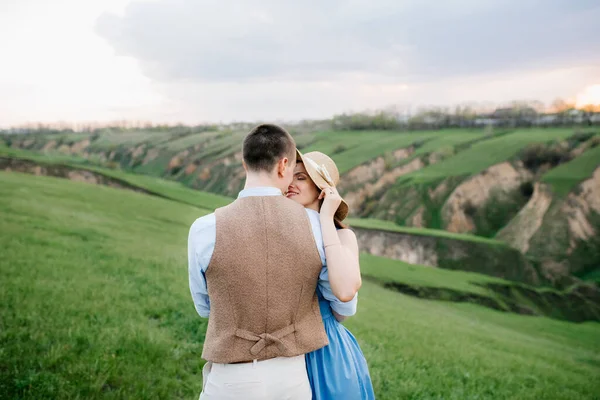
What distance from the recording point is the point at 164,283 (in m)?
12.6

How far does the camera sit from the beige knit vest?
3184mm

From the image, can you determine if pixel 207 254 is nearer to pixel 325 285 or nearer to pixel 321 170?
pixel 325 285

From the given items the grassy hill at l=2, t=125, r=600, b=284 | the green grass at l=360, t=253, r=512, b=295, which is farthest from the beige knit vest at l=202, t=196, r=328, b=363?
the grassy hill at l=2, t=125, r=600, b=284

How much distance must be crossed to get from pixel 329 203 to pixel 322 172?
1.06 ft

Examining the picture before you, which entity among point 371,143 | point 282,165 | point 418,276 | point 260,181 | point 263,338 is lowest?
A: point 418,276

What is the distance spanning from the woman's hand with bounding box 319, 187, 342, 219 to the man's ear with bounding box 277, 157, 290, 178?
0.36m

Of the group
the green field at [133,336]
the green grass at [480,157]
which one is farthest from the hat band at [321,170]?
the green grass at [480,157]

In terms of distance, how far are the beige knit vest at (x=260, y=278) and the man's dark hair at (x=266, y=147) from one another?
24cm

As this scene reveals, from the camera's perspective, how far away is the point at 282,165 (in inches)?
134

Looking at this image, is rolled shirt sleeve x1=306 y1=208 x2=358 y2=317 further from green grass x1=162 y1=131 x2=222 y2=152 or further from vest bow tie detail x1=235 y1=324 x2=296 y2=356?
green grass x1=162 y1=131 x2=222 y2=152

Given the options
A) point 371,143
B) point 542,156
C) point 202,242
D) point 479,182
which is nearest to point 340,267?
point 202,242

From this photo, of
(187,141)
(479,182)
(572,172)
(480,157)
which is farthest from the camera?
(187,141)

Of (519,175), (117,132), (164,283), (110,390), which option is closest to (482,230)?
(519,175)

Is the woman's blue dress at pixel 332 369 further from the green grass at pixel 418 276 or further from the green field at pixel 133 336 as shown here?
the green grass at pixel 418 276
